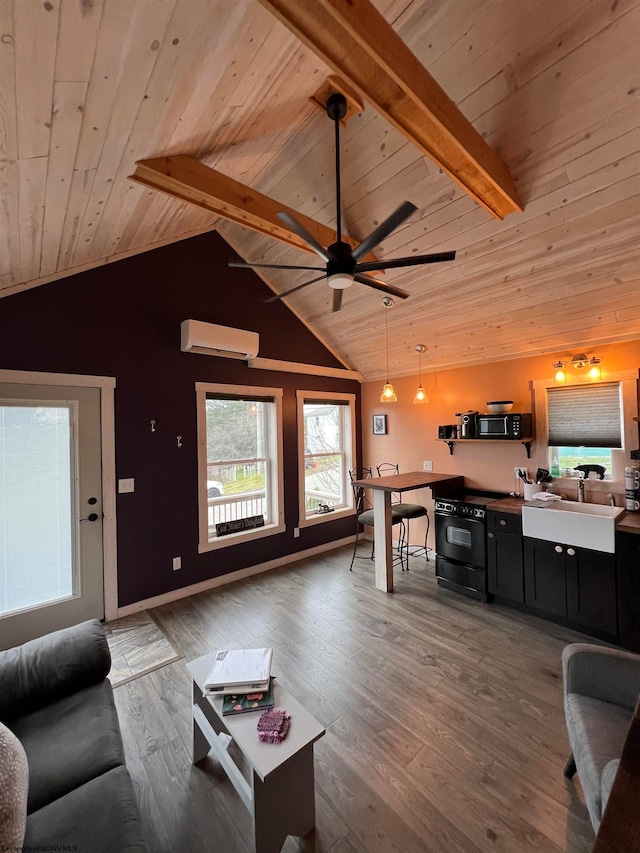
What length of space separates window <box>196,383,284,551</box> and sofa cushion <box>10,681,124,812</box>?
2172 mm

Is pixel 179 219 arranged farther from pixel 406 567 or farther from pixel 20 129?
pixel 406 567

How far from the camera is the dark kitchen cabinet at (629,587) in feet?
8.38

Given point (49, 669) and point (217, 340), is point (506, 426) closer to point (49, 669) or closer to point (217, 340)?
point (217, 340)

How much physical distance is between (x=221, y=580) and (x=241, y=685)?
249 cm

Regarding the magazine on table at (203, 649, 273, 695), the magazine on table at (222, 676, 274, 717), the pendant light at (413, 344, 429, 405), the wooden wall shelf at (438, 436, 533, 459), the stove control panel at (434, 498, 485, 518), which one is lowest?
the magazine on table at (222, 676, 274, 717)

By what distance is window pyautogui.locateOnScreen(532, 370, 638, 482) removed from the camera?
3104mm

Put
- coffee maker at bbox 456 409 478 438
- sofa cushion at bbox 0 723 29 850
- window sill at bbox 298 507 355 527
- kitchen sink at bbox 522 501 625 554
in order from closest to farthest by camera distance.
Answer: sofa cushion at bbox 0 723 29 850, kitchen sink at bbox 522 501 625 554, coffee maker at bbox 456 409 478 438, window sill at bbox 298 507 355 527

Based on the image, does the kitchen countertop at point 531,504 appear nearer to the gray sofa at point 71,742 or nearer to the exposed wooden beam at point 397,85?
the exposed wooden beam at point 397,85

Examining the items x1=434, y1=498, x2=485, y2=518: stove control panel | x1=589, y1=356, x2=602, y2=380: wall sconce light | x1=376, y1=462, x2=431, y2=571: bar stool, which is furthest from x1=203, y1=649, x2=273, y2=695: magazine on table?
x1=589, y1=356, x2=602, y2=380: wall sconce light

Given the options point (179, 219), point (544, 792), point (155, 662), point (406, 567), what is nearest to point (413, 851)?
point (544, 792)

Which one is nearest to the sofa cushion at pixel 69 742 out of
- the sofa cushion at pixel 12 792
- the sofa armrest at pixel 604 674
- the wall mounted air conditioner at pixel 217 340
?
the sofa cushion at pixel 12 792

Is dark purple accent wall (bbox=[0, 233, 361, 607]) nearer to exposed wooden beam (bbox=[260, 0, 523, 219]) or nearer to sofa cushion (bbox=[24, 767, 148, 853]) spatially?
sofa cushion (bbox=[24, 767, 148, 853])

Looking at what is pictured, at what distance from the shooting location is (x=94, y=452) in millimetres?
3104

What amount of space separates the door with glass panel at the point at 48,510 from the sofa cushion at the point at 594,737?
3405 millimetres
